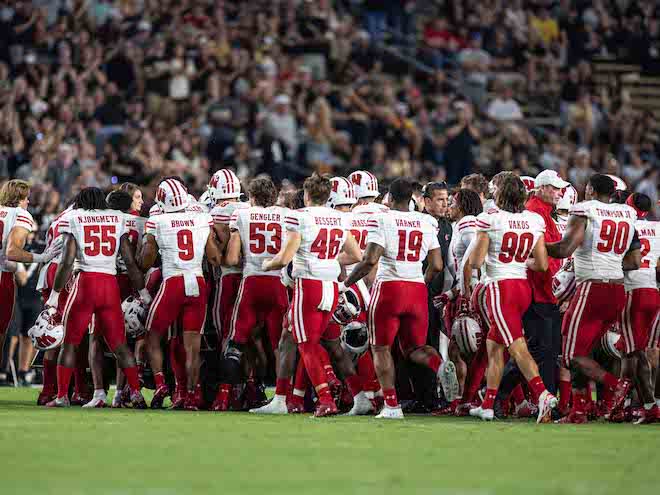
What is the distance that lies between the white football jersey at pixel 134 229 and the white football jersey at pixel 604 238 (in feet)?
13.8

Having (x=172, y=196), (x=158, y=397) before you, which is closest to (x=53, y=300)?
(x=158, y=397)

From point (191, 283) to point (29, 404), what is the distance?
2285 mm

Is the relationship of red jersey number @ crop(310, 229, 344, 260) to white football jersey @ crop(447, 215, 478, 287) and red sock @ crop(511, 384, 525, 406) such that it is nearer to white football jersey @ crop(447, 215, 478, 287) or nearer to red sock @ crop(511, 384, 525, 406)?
white football jersey @ crop(447, 215, 478, 287)

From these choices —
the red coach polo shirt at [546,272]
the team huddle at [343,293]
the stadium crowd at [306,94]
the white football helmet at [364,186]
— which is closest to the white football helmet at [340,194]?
the team huddle at [343,293]

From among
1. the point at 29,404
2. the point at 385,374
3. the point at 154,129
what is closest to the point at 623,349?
the point at 385,374

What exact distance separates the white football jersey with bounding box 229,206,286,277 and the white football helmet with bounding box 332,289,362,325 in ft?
2.47

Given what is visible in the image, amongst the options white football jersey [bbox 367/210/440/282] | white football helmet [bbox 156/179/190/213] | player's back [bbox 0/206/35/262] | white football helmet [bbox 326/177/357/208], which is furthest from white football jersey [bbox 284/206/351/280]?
player's back [bbox 0/206/35/262]

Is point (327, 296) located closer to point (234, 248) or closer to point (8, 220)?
point (234, 248)

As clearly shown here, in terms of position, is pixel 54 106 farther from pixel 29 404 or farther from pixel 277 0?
pixel 29 404

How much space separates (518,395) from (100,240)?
4.13 metres

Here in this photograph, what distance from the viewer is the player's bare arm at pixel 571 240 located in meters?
11.5

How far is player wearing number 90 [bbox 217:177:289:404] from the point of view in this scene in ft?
41.7

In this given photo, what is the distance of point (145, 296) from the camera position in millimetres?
13242

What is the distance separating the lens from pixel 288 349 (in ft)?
40.4
